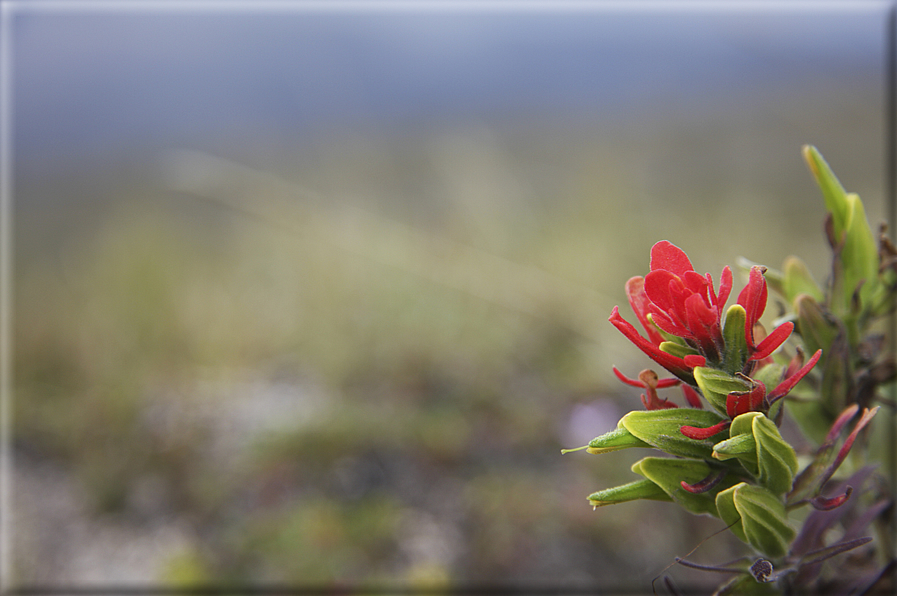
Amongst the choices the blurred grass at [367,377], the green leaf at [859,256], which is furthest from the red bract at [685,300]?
the blurred grass at [367,377]

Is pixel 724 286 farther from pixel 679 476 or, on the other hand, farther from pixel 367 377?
pixel 367 377

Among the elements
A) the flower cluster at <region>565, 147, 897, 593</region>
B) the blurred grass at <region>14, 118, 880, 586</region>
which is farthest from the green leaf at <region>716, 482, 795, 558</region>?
the blurred grass at <region>14, 118, 880, 586</region>

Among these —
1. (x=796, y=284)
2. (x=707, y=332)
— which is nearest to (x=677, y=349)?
(x=707, y=332)

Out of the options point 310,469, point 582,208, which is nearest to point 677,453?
point 310,469

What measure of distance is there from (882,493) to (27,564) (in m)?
1.56

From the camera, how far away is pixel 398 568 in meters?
1.10

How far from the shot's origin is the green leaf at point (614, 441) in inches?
9.3

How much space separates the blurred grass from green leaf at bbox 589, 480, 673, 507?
0.75 meters

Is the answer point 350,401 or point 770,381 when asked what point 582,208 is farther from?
point 770,381

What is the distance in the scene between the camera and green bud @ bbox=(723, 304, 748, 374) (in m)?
0.25

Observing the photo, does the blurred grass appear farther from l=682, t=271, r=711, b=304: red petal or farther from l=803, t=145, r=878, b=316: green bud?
l=682, t=271, r=711, b=304: red petal

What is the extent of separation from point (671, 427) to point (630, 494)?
0.04 metres

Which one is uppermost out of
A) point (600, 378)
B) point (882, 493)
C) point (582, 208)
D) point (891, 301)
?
point (582, 208)

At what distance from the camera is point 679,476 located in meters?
0.26
